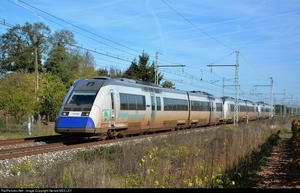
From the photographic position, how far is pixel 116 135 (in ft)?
63.7

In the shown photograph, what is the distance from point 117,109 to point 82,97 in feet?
6.49

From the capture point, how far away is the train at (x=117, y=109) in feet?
55.7

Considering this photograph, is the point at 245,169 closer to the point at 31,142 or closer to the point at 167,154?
the point at 167,154

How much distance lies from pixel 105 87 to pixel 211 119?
74.3 ft

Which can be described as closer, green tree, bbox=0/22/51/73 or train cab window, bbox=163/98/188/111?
train cab window, bbox=163/98/188/111

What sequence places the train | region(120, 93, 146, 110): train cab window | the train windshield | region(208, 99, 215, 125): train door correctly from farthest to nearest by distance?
region(208, 99, 215, 125): train door
region(120, 93, 146, 110): train cab window
the train windshield
the train

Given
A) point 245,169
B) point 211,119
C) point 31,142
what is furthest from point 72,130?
point 211,119

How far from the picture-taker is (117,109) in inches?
735

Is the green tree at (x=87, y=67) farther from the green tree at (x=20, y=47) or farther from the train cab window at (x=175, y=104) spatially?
the train cab window at (x=175, y=104)

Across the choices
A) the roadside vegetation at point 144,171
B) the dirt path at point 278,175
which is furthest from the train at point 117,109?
the dirt path at point 278,175

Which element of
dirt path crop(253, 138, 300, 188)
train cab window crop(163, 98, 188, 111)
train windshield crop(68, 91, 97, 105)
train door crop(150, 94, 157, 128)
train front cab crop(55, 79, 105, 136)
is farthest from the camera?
train cab window crop(163, 98, 188, 111)

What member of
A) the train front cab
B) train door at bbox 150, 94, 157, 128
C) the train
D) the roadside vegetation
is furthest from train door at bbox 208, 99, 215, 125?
the roadside vegetation

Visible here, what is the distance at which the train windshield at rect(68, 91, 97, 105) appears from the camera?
17.4m

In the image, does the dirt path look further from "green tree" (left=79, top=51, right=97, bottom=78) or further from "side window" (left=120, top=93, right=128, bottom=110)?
"green tree" (left=79, top=51, right=97, bottom=78)
